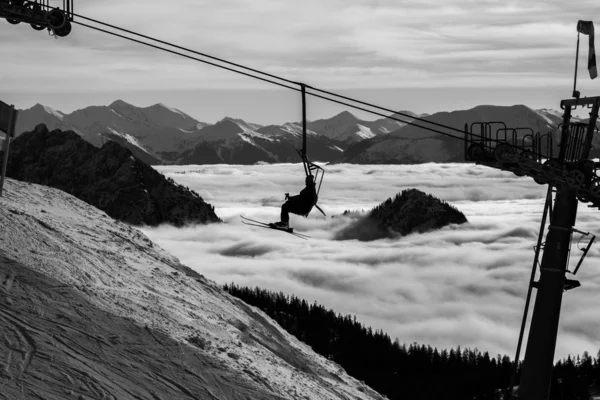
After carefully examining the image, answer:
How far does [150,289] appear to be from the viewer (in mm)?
35875

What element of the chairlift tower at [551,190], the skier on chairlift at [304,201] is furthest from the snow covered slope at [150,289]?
the chairlift tower at [551,190]

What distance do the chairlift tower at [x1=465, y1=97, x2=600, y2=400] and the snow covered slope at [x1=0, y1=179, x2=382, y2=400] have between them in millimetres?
8398

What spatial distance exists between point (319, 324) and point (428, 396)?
31.3 m

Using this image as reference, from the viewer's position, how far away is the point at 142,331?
28.8 meters

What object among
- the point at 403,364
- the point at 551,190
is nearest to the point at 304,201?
the point at 551,190

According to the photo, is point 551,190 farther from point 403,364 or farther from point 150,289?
point 403,364

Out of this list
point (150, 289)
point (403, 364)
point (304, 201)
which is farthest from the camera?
point (403, 364)

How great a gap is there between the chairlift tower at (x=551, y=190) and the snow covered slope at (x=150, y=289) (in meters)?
8.40

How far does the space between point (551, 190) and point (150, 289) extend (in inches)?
658

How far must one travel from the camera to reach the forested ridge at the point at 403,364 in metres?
120

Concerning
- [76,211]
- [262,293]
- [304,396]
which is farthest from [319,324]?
[304,396]

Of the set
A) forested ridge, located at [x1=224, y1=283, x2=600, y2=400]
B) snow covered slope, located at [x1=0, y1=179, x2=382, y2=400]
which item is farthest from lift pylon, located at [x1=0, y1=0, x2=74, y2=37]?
forested ridge, located at [x1=224, y1=283, x2=600, y2=400]

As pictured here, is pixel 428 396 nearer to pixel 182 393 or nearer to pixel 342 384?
pixel 342 384

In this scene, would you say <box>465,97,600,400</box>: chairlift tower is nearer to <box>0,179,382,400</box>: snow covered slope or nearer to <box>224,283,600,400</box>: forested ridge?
<box>0,179,382,400</box>: snow covered slope
